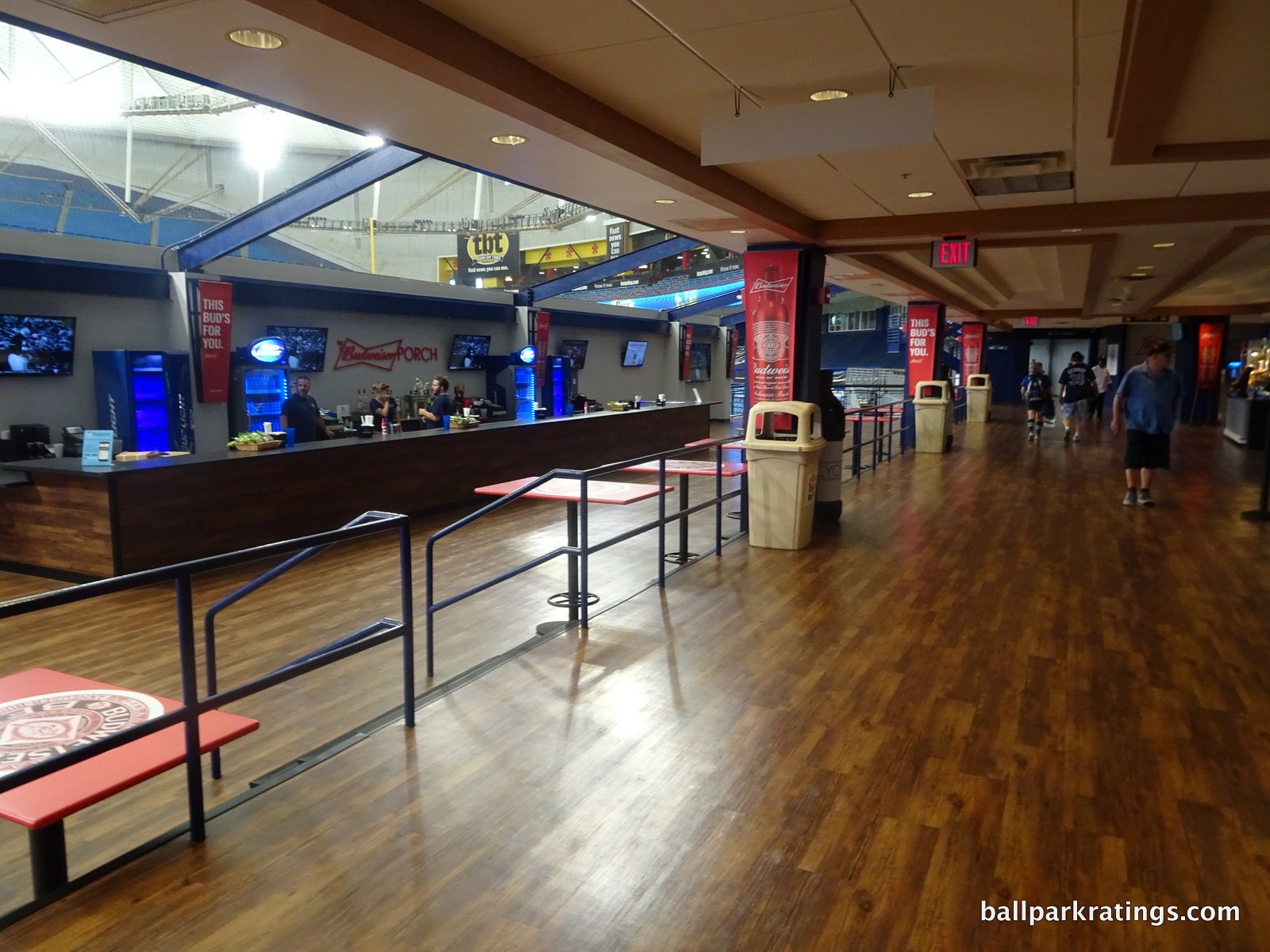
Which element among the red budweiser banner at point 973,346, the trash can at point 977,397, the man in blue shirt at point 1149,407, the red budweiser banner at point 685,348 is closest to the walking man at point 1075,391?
the trash can at point 977,397

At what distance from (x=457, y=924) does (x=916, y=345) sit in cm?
1315

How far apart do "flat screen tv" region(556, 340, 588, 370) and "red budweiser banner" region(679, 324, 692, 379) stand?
385 centimetres

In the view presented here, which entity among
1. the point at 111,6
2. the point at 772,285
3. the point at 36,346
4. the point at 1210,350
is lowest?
the point at 36,346

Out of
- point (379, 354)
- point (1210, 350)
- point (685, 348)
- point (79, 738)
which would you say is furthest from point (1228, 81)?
point (1210, 350)

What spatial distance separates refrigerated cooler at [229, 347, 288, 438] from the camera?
8922 mm

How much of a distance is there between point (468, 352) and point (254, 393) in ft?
12.3

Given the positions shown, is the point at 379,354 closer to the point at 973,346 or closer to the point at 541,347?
the point at 541,347

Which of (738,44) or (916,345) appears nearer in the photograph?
(738,44)

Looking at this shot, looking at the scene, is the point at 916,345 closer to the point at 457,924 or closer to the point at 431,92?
the point at 431,92

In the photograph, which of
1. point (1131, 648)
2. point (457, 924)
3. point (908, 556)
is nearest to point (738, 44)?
point (457, 924)

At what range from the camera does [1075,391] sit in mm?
13969

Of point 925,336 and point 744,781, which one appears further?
point 925,336

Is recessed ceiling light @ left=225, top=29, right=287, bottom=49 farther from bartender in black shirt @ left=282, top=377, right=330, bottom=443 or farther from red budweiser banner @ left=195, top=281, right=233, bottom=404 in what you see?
red budweiser banner @ left=195, top=281, right=233, bottom=404

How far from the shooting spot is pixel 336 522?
7.38 metres
